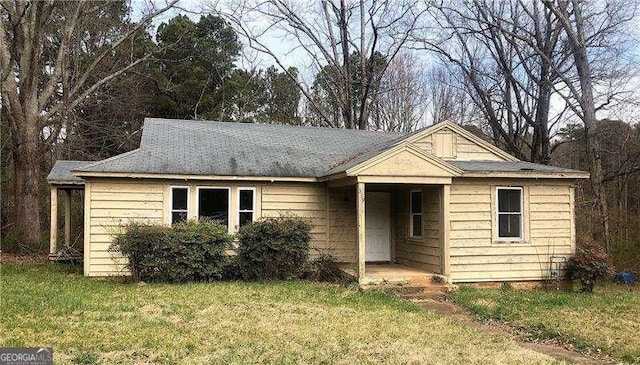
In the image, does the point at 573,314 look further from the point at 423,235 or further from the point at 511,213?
the point at 423,235

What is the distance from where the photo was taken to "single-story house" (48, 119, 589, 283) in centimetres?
1275

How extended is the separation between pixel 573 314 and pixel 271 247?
251 inches

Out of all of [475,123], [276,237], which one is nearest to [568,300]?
[276,237]

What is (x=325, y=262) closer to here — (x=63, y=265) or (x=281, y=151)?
(x=281, y=151)

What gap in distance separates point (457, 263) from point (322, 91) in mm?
23567

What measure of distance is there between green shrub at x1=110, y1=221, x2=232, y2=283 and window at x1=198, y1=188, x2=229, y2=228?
1.19 meters

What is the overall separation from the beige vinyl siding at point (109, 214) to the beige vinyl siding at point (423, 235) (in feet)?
22.0

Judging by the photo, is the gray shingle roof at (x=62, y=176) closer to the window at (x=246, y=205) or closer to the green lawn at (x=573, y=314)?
the window at (x=246, y=205)

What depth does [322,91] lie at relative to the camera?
35.3 meters

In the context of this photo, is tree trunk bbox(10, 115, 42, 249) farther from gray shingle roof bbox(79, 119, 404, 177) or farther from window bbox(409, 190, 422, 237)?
window bbox(409, 190, 422, 237)

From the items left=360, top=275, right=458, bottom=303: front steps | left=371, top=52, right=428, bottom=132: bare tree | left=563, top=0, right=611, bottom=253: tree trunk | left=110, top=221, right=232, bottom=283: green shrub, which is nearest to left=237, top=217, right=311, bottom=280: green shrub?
left=110, top=221, right=232, bottom=283: green shrub

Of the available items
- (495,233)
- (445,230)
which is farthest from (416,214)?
(495,233)

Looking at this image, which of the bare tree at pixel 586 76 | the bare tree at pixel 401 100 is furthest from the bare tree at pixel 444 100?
the bare tree at pixel 586 76

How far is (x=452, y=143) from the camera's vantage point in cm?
1503
